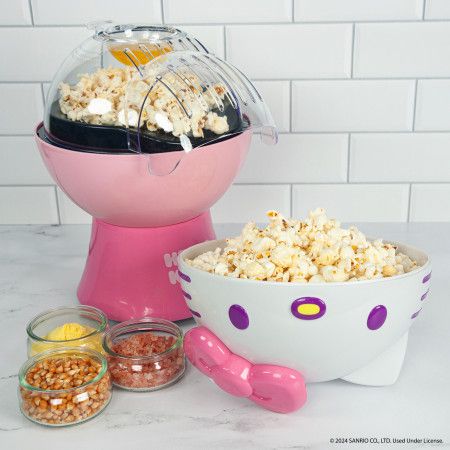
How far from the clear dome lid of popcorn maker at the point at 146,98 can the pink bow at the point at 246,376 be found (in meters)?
0.22

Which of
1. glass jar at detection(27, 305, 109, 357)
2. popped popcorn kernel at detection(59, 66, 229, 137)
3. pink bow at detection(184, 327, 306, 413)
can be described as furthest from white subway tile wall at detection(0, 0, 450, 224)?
pink bow at detection(184, 327, 306, 413)

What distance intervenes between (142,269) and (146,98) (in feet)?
0.79

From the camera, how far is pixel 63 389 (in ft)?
2.35

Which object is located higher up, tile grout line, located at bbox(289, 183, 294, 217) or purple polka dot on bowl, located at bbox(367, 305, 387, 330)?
purple polka dot on bowl, located at bbox(367, 305, 387, 330)

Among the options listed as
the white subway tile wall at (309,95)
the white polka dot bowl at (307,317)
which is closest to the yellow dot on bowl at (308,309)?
the white polka dot bowl at (307,317)

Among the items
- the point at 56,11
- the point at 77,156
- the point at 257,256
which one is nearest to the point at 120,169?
the point at 77,156

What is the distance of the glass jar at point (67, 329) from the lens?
2.63ft

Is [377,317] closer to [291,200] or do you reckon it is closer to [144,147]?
[144,147]

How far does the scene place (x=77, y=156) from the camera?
0.82m

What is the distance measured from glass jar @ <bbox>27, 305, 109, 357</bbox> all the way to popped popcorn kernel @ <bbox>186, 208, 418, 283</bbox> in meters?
0.16

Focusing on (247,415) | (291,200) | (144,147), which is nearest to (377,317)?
(247,415)

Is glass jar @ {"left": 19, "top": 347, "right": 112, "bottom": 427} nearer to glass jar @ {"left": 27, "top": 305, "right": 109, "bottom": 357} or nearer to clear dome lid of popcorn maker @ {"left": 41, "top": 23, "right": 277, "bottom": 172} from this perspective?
glass jar @ {"left": 27, "top": 305, "right": 109, "bottom": 357}

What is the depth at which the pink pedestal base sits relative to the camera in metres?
0.91

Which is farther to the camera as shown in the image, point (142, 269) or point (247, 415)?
point (142, 269)
